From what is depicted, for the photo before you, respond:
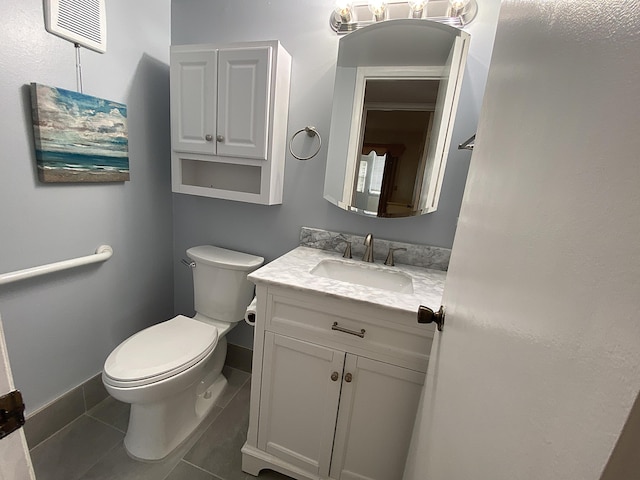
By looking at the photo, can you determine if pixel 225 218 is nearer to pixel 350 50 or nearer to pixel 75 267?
pixel 75 267

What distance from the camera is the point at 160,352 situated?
1260mm

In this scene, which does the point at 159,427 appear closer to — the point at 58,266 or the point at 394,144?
the point at 58,266

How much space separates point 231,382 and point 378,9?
7.04 ft

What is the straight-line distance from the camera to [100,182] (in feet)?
4.59

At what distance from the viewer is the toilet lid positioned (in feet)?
3.70

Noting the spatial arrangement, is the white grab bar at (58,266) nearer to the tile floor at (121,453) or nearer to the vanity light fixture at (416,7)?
the tile floor at (121,453)

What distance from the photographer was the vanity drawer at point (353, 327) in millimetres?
945

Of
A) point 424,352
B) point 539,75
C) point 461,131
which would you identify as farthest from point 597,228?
point 461,131

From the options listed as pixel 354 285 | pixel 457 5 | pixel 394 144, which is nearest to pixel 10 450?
pixel 354 285

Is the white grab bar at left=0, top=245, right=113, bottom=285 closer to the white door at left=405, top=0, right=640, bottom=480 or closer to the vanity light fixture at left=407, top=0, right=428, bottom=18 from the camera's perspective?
the white door at left=405, top=0, right=640, bottom=480

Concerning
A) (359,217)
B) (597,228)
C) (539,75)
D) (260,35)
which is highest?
(260,35)

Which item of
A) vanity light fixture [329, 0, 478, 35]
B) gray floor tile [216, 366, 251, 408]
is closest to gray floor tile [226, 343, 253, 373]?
gray floor tile [216, 366, 251, 408]

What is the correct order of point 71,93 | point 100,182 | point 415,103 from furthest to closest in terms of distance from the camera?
point 100,182, point 415,103, point 71,93

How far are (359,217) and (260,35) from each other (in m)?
1.08
